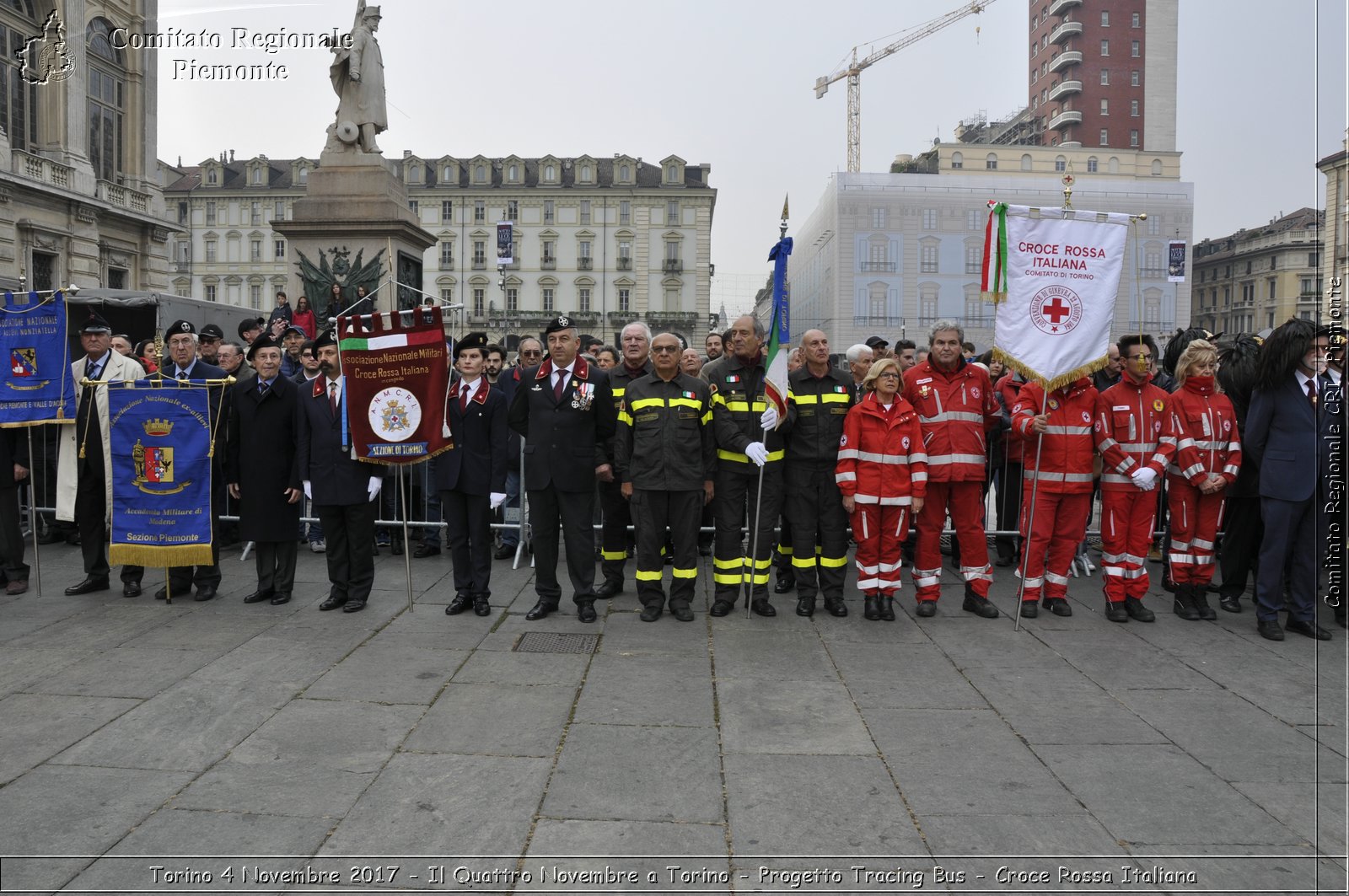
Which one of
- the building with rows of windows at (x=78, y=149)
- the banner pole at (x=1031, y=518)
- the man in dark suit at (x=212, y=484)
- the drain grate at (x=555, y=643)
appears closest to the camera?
the drain grate at (x=555, y=643)

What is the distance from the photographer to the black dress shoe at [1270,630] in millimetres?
6406

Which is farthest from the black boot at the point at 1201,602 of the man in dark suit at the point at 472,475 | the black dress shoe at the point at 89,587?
the black dress shoe at the point at 89,587

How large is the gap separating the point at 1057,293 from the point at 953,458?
1.41 metres

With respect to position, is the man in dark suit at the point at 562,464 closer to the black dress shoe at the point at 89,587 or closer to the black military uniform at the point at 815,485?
the black military uniform at the point at 815,485

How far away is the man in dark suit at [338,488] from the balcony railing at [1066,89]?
8622cm

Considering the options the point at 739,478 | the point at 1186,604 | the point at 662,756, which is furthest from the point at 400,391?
the point at 1186,604

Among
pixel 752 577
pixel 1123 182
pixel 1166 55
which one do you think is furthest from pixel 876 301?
pixel 752 577

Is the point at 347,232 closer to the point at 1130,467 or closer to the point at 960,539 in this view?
the point at 960,539

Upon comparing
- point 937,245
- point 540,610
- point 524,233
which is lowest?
point 540,610

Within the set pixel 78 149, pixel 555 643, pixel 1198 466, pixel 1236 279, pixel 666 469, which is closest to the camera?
pixel 555 643

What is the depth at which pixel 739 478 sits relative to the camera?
7.08 m

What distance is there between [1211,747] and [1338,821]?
0.77m

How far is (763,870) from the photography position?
3246 mm

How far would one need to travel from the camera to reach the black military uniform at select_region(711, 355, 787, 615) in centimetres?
696
